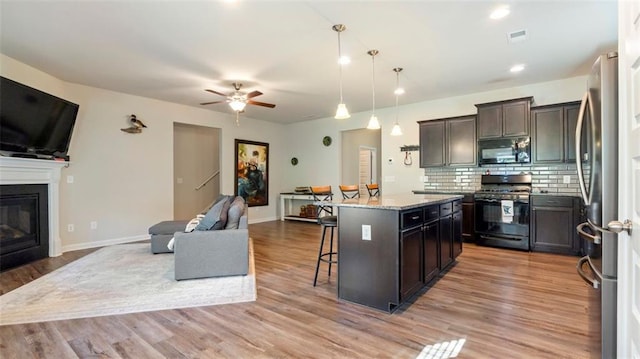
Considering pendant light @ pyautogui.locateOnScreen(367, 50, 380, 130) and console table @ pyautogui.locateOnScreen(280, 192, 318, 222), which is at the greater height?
pendant light @ pyautogui.locateOnScreen(367, 50, 380, 130)

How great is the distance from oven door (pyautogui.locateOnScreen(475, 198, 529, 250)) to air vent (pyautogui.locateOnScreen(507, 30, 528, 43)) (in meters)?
2.35

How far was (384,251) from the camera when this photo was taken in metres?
2.58

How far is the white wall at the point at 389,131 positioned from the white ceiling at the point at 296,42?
31 cm

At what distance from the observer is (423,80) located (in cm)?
477

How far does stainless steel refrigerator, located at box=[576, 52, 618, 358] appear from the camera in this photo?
142 cm

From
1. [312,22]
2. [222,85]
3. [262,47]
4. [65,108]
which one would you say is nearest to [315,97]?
[222,85]

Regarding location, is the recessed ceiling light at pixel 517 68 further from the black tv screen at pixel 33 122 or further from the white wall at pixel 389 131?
the black tv screen at pixel 33 122

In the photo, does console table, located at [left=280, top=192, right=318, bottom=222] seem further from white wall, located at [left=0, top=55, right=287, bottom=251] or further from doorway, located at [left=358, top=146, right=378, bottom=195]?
white wall, located at [left=0, top=55, right=287, bottom=251]

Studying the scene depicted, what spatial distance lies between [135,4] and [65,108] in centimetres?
273

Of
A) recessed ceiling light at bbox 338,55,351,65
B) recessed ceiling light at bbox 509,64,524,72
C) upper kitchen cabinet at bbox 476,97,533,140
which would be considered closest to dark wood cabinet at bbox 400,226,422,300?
recessed ceiling light at bbox 338,55,351,65

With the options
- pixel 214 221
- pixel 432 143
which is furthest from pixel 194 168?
pixel 432 143

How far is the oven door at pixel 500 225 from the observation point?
461 centimetres

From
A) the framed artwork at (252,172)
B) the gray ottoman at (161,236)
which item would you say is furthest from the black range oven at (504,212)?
the framed artwork at (252,172)

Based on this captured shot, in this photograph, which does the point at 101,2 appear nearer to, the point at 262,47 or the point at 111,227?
the point at 262,47
